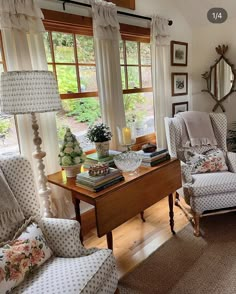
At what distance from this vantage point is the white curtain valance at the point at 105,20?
7.41 feet

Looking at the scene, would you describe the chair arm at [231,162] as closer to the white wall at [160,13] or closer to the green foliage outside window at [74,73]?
the white wall at [160,13]

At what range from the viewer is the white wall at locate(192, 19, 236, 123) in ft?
10.9

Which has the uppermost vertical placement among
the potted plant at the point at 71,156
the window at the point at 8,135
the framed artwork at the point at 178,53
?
the framed artwork at the point at 178,53

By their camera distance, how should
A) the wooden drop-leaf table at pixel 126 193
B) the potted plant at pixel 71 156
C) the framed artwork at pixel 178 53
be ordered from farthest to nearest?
the framed artwork at pixel 178 53
the potted plant at pixel 71 156
the wooden drop-leaf table at pixel 126 193

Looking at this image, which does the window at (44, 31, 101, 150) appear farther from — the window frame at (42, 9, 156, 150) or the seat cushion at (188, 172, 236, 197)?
the seat cushion at (188, 172, 236, 197)

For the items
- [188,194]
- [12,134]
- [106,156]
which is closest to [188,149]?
[188,194]

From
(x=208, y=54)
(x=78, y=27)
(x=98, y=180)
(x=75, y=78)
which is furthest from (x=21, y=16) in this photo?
(x=208, y=54)

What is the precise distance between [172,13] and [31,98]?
97.9 inches

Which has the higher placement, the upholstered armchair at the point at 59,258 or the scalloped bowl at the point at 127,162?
the scalloped bowl at the point at 127,162

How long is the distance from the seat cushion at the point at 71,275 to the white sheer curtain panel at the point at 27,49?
2.96 feet

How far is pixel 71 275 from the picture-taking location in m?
1.20

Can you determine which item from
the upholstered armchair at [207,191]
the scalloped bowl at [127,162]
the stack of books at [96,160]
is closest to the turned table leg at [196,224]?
the upholstered armchair at [207,191]

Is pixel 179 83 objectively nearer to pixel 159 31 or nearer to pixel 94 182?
pixel 159 31

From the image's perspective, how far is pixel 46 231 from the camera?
4.79ft
